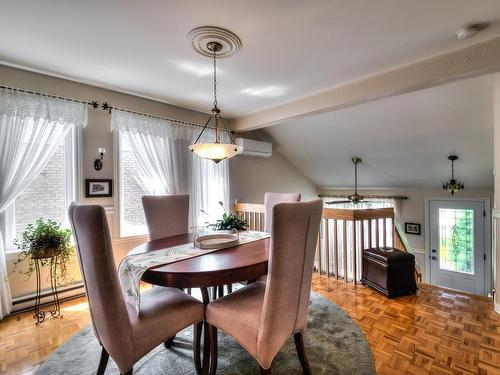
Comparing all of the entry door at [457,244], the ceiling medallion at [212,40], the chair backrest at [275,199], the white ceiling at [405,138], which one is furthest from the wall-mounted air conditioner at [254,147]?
the entry door at [457,244]

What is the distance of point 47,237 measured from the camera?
2316mm

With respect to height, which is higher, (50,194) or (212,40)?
(212,40)

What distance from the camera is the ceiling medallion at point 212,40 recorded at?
75.3 inches

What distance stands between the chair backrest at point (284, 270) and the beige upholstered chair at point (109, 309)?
0.60 meters

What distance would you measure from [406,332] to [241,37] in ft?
8.77

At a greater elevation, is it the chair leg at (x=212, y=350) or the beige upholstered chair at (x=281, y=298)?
the beige upholstered chair at (x=281, y=298)

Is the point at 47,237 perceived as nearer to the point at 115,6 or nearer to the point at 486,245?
the point at 115,6

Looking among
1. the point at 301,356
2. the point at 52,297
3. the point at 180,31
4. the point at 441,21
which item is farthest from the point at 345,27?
the point at 52,297

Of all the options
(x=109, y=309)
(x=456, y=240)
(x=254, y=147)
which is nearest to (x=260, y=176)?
(x=254, y=147)

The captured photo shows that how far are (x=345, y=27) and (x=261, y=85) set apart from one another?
123 centimetres

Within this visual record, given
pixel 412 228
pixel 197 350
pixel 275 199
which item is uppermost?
pixel 275 199

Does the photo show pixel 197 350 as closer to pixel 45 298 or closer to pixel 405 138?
pixel 45 298

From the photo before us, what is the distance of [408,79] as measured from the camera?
2.47m

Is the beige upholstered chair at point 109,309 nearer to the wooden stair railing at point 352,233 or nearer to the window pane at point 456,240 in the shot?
the wooden stair railing at point 352,233
